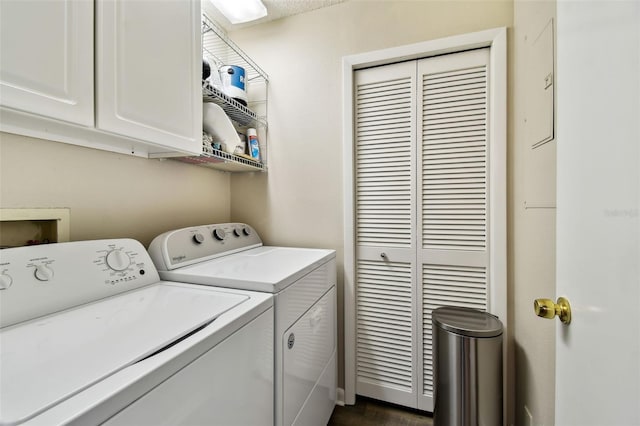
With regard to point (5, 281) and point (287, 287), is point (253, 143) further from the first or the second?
point (5, 281)

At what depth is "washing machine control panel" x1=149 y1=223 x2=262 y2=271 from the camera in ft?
4.00

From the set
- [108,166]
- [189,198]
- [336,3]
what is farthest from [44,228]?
[336,3]

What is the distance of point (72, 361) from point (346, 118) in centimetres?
168

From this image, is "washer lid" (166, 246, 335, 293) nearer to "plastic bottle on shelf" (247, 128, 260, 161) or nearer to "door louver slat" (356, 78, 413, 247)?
"door louver slat" (356, 78, 413, 247)

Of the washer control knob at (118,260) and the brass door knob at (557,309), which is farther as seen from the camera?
the washer control knob at (118,260)

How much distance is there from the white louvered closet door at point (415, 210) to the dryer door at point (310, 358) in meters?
0.32

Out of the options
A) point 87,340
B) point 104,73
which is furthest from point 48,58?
point 87,340

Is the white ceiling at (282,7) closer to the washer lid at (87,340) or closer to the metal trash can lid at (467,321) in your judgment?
the washer lid at (87,340)

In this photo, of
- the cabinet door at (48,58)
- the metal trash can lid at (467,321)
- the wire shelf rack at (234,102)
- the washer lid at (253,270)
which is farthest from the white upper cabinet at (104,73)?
the metal trash can lid at (467,321)

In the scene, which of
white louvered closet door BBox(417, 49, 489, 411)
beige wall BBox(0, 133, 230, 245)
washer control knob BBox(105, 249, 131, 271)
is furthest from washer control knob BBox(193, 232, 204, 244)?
white louvered closet door BBox(417, 49, 489, 411)

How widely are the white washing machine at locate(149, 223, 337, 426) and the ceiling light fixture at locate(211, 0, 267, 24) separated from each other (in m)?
1.32

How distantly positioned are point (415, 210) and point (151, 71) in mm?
1494

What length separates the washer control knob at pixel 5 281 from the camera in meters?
0.74

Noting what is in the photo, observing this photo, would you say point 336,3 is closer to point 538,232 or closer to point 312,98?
point 312,98
